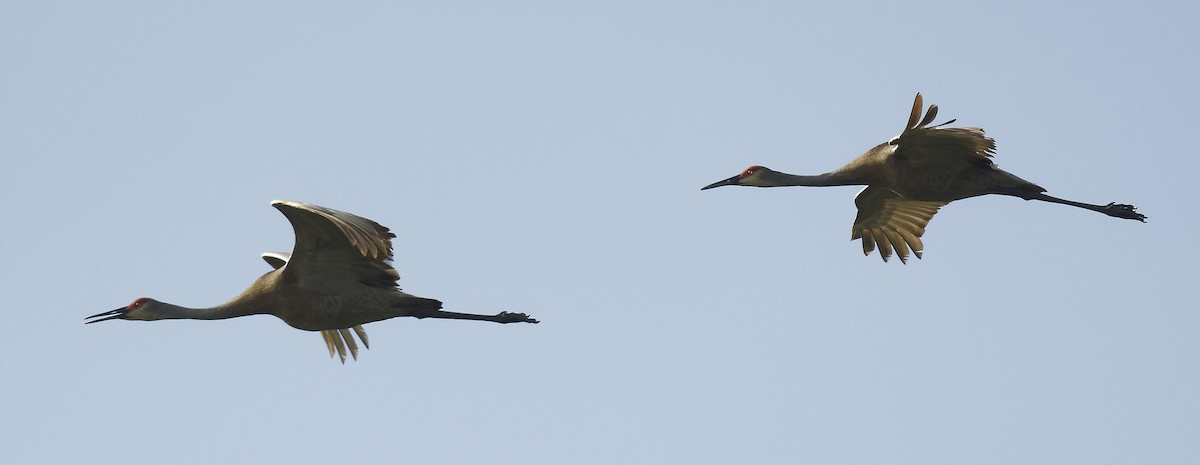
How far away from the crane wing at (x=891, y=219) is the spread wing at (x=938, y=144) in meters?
1.88

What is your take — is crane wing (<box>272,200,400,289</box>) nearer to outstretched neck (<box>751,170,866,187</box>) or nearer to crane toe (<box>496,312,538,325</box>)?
crane toe (<box>496,312,538,325</box>)

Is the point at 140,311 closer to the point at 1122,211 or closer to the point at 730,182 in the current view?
the point at 730,182

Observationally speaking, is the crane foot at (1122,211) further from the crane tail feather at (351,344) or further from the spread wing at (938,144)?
the crane tail feather at (351,344)

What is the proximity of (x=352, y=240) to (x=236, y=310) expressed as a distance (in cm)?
231

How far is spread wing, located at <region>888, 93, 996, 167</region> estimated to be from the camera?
13289mm

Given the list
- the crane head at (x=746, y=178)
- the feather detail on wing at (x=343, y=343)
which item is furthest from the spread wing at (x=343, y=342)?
the crane head at (x=746, y=178)

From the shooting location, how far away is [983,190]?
14.1m

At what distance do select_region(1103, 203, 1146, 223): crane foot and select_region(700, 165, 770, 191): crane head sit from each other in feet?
10.3

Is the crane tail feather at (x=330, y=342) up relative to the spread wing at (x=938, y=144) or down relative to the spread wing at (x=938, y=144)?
down

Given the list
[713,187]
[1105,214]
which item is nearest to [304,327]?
[713,187]

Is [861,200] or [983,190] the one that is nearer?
[983,190]

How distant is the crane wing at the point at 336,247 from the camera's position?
11695 mm

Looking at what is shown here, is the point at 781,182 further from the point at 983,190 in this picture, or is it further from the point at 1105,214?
the point at 1105,214

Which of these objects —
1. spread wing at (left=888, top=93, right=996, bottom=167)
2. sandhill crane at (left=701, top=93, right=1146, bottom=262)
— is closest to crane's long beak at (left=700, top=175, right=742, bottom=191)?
sandhill crane at (left=701, top=93, right=1146, bottom=262)
